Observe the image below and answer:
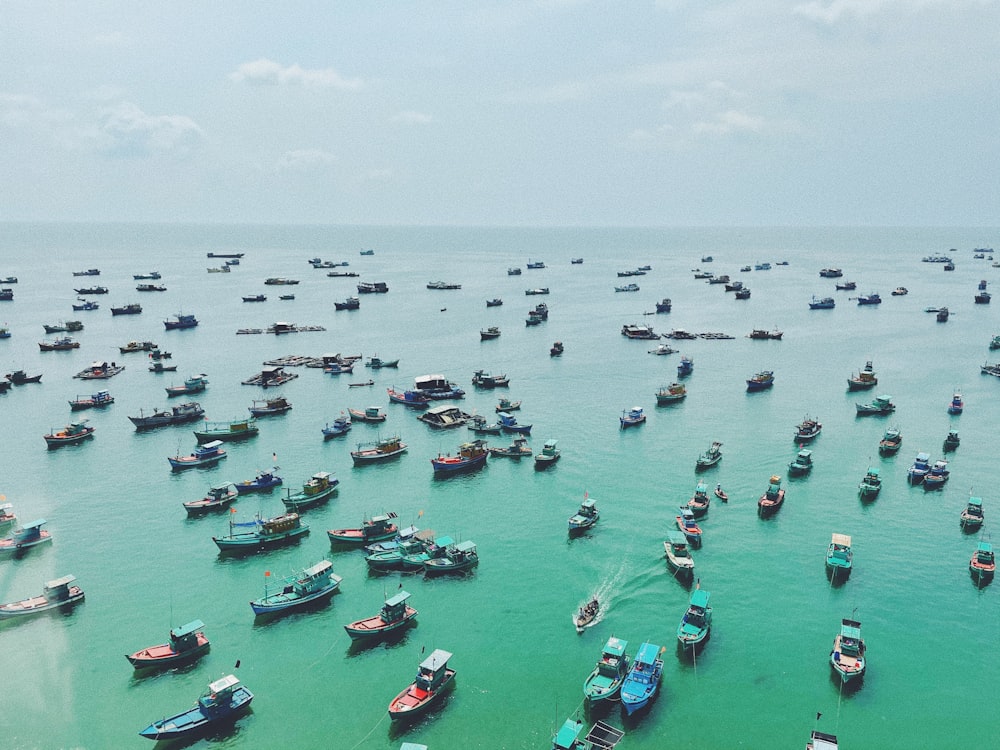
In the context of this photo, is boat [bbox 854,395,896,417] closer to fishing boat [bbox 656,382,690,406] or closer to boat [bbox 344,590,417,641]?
A: fishing boat [bbox 656,382,690,406]

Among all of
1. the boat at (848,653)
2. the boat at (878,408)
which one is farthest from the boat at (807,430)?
the boat at (848,653)

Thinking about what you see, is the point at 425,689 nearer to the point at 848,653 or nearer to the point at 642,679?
the point at 642,679

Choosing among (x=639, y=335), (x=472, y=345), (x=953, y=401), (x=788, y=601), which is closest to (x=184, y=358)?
(x=472, y=345)

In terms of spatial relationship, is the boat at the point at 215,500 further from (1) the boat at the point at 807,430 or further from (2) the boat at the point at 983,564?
(2) the boat at the point at 983,564

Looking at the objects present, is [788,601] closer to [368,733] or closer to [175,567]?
[368,733]

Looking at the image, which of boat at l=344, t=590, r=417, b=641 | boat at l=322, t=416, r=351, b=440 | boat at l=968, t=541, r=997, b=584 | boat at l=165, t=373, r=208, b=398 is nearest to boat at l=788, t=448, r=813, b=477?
boat at l=968, t=541, r=997, b=584

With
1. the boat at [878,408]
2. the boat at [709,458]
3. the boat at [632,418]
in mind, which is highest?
the boat at [878,408]
